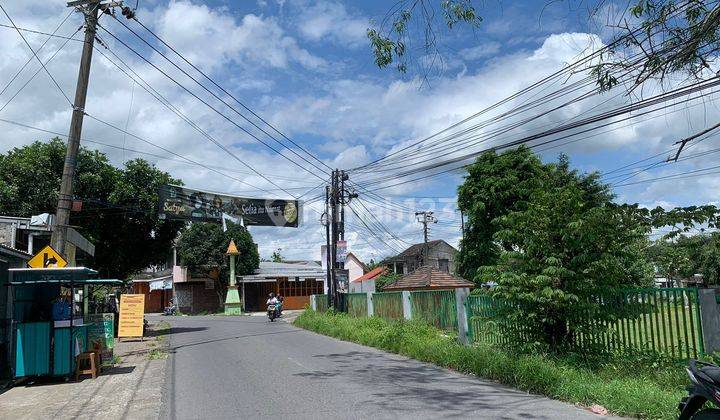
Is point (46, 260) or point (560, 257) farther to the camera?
point (46, 260)

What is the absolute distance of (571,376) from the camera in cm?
939

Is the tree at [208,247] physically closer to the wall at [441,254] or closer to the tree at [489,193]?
the tree at [489,193]

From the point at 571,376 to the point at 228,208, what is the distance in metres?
23.6

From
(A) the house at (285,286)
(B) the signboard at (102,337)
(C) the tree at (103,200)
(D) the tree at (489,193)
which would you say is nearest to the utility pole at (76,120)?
(B) the signboard at (102,337)

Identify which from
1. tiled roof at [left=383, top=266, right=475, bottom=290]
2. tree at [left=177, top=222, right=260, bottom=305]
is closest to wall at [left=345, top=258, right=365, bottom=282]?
tree at [left=177, top=222, right=260, bottom=305]

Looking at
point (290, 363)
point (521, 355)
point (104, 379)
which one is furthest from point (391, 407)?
point (104, 379)

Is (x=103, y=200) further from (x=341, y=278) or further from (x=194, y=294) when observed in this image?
(x=194, y=294)

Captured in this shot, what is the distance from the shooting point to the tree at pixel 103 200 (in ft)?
69.2

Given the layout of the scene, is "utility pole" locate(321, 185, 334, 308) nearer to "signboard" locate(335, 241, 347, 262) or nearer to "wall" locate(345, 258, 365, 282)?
"signboard" locate(335, 241, 347, 262)

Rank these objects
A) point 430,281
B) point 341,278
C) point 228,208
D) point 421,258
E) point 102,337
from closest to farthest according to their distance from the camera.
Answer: point 102,337, point 430,281, point 341,278, point 228,208, point 421,258

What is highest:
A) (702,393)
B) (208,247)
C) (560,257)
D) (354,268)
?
(208,247)

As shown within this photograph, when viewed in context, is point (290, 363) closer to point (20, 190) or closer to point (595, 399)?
point (595, 399)

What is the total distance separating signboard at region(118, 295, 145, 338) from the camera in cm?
2067

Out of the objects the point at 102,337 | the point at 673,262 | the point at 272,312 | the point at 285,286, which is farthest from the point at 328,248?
the point at 673,262
